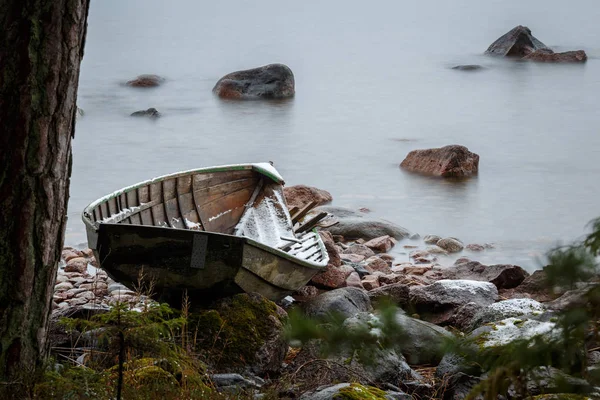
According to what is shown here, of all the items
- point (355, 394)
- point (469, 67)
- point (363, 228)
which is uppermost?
point (469, 67)

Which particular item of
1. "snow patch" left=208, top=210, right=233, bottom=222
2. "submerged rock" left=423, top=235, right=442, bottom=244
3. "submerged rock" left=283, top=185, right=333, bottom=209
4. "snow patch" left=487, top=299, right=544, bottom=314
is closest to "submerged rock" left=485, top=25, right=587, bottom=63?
"submerged rock" left=283, top=185, right=333, bottom=209

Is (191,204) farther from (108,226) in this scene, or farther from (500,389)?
(500,389)

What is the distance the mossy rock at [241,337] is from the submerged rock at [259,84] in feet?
54.3

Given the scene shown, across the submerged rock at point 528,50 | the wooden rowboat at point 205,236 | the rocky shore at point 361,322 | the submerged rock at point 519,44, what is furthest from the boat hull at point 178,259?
the submerged rock at point 519,44

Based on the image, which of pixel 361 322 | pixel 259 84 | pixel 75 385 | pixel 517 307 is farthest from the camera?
pixel 259 84

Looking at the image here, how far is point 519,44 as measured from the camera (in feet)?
103

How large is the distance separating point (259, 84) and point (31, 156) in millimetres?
18578

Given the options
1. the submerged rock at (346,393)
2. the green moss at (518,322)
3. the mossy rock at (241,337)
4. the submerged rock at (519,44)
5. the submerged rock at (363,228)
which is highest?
the submerged rock at (519,44)

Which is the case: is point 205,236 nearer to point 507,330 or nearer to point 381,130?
point 507,330

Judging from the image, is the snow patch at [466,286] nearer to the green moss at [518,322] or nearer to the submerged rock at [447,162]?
the green moss at [518,322]

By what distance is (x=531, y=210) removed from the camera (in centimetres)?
1587

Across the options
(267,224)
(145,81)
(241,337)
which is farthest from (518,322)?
(145,81)

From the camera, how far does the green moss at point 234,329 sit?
6.40 metres

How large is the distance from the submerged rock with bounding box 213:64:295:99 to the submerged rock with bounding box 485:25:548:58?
34.4 feet
